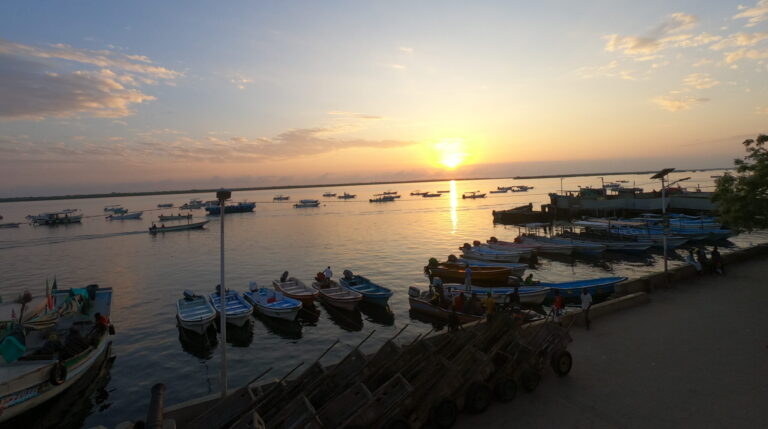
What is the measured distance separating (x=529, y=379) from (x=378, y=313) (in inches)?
716

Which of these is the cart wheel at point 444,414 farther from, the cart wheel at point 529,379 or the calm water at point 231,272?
the calm water at point 231,272

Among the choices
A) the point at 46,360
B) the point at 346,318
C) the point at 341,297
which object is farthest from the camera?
the point at 341,297

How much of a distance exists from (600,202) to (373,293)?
6234 centimetres

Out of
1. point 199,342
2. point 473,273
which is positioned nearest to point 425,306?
point 473,273

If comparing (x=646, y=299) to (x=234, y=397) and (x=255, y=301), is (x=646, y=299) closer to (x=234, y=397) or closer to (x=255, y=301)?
(x=234, y=397)

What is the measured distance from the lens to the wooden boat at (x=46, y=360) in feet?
46.6

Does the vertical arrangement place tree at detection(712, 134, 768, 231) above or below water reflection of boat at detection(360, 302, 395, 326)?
above

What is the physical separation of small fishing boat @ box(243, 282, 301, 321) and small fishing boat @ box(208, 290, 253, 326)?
110 centimetres

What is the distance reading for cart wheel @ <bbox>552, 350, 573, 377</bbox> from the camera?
38.9 ft

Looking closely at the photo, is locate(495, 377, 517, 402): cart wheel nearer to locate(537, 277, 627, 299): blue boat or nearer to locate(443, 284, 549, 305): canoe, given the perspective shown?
locate(443, 284, 549, 305): canoe

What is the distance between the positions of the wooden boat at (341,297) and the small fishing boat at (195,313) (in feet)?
25.5

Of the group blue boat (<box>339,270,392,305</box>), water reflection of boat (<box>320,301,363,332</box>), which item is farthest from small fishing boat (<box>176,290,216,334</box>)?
blue boat (<box>339,270,392,305</box>)

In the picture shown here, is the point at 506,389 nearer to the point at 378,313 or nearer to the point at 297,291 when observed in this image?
the point at 378,313

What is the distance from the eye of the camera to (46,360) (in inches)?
651
